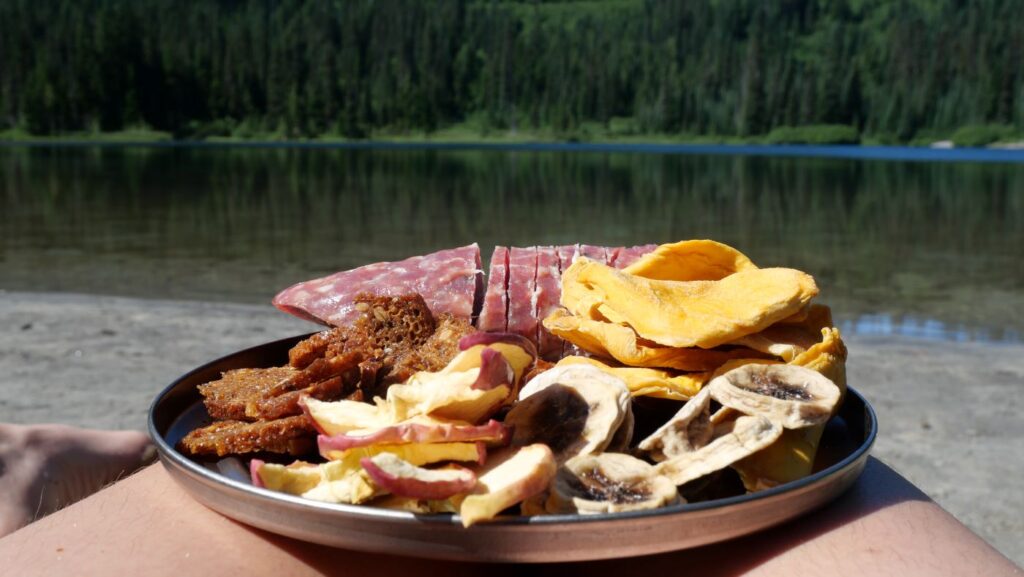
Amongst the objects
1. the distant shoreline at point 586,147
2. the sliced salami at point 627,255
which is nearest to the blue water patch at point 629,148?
the distant shoreline at point 586,147

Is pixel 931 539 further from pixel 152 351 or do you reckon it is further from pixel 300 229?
pixel 300 229

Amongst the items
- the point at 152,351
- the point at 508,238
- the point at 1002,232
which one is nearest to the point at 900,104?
the point at 1002,232

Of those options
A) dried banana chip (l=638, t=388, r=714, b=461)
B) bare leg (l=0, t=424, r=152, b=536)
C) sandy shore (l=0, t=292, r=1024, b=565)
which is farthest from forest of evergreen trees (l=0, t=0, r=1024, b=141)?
dried banana chip (l=638, t=388, r=714, b=461)

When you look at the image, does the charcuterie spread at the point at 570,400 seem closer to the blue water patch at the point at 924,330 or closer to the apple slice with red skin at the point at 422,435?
the apple slice with red skin at the point at 422,435

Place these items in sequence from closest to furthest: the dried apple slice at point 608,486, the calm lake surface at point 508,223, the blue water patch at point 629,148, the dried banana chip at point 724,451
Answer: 1. the dried apple slice at point 608,486
2. the dried banana chip at point 724,451
3. the calm lake surface at point 508,223
4. the blue water patch at point 629,148

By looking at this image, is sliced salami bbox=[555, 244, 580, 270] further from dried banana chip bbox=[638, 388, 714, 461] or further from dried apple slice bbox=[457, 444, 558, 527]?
dried apple slice bbox=[457, 444, 558, 527]
